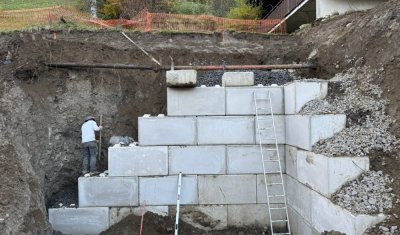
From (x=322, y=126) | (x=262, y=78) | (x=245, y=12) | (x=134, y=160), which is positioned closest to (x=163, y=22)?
(x=245, y=12)

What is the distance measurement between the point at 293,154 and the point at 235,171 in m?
1.35

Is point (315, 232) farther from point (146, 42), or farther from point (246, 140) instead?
point (146, 42)

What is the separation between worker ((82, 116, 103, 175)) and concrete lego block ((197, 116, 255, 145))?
8.12 ft

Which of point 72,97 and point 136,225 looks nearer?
point 136,225

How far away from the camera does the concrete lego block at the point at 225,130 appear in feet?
28.6

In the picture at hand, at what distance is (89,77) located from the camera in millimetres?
10414

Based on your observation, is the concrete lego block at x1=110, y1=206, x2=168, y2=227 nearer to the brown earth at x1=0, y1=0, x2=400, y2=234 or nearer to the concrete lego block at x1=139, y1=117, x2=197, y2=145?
the brown earth at x1=0, y1=0, x2=400, y2=234

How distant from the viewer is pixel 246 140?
8.76 m

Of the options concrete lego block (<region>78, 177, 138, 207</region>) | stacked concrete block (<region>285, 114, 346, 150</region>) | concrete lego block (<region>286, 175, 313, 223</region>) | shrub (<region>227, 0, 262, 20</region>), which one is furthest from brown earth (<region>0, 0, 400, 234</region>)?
shrub (<region>227, 0, 262, 20</region>)

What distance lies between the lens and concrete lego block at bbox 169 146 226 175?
8695 mm

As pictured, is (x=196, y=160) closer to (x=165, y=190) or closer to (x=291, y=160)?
(x=165, y=190)

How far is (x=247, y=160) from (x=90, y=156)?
3.58 meters

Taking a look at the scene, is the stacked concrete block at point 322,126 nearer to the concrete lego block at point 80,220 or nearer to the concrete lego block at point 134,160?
the concrete lego block at point 134,160

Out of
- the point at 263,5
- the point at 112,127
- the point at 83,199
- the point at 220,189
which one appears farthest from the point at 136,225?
the point at 263,5
